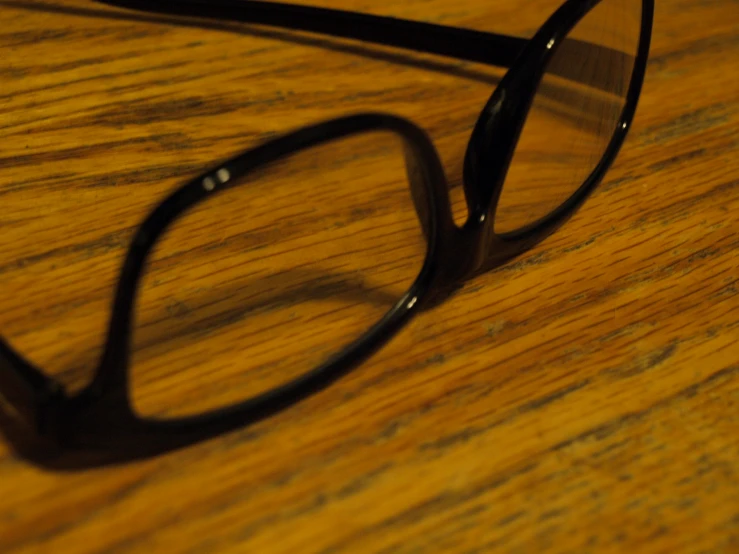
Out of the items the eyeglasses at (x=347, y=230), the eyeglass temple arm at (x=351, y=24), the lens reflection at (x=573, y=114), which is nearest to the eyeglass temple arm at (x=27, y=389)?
the eyeglasses at (x=347, y=230)

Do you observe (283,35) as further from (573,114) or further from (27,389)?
(27,389)

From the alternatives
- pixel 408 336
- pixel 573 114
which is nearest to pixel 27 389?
pixel 408 336

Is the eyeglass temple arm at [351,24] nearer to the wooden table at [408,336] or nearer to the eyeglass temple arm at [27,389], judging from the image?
the wooden table at [408,336]

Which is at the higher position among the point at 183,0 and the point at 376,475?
the point at 183,0

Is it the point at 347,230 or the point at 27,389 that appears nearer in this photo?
the point at 27,389

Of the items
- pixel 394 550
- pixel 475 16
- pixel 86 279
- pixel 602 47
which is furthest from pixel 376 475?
pixel 475 16

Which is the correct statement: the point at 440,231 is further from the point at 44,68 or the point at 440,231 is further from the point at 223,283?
the point at 44,68
